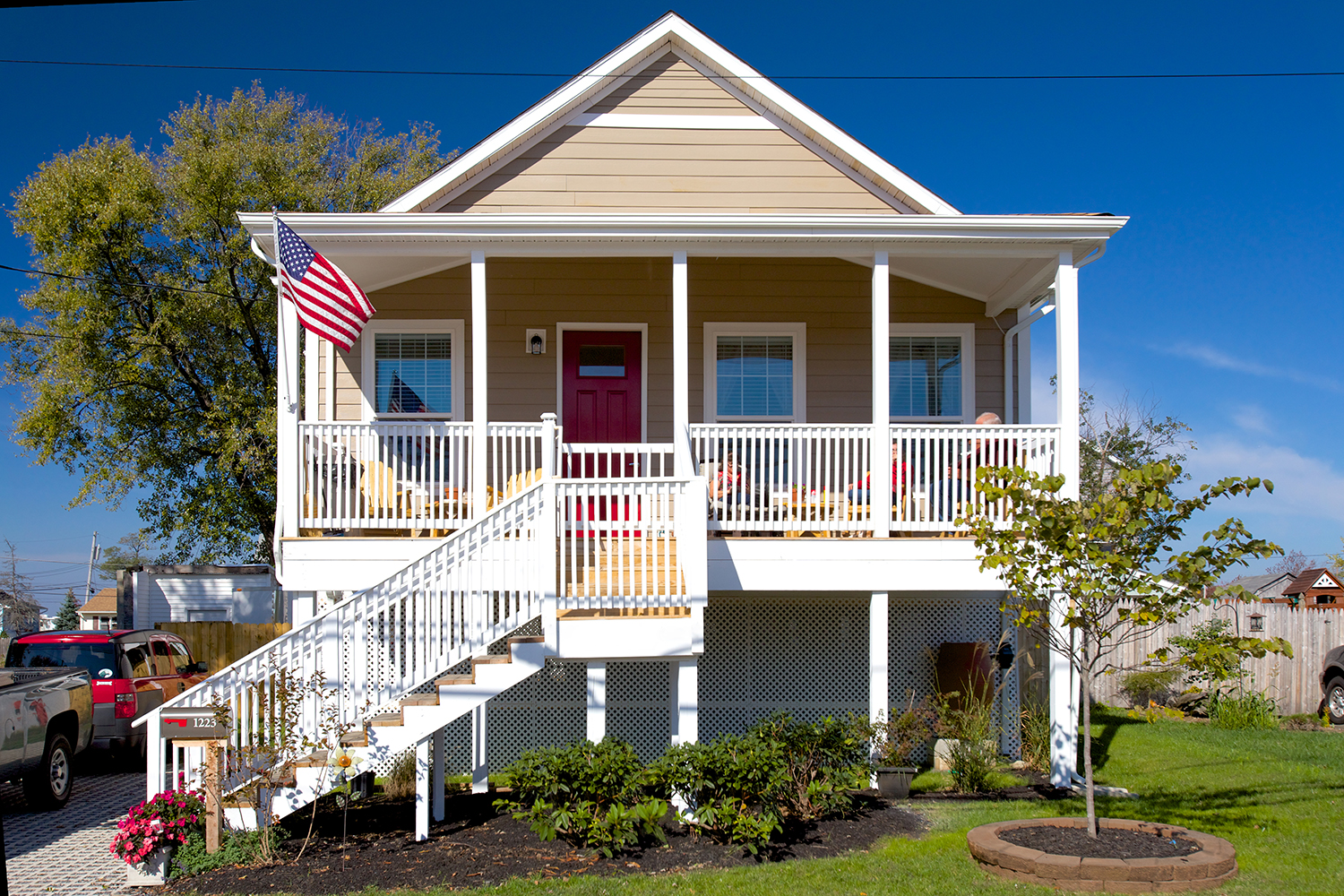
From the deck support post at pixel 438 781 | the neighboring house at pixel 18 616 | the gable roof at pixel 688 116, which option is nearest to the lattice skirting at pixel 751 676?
the deck support post at pixel 438 781

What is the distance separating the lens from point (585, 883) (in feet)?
21.0

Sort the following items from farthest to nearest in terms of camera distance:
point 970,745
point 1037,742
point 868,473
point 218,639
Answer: point 218,639, point 1037,742, point 868,473, point 970,745

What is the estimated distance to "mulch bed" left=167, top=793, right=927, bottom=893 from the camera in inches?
259

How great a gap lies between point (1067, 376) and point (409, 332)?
21.6 ft

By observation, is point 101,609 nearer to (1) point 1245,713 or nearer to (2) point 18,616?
(2) point 18,616

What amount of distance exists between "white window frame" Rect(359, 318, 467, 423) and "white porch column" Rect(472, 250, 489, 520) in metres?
1.94

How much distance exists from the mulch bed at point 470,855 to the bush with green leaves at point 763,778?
0.16 m

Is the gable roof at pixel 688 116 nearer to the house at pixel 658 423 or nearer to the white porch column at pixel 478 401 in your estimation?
the house at pixel 658 423

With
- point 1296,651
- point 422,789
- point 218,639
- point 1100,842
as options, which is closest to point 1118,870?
point 1100,842

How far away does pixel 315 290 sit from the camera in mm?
8570

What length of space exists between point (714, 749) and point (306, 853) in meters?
2.89

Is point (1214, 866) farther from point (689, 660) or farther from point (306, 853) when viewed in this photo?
point (306, 853)

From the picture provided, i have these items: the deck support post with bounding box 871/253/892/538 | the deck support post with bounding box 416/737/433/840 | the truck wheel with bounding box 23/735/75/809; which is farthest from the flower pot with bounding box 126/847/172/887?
the deck support post with bounding box 871/253/892/538

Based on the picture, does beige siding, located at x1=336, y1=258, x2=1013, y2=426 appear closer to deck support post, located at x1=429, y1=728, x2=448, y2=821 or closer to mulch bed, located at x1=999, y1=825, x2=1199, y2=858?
deck support post, located at x1=429, y1=728, x2=448, y2=821
